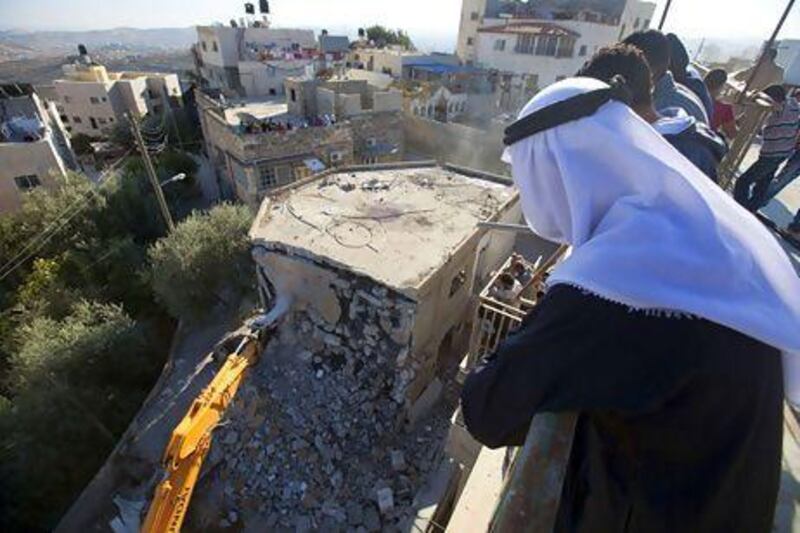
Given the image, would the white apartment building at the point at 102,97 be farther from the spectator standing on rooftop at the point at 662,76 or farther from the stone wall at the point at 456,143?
the spectator standing on rooftop at the point at 662,76

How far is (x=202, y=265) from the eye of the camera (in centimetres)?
1144

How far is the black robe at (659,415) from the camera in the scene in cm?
115

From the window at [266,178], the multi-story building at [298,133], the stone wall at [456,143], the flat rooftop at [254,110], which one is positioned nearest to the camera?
the multi-story building at [298,133]

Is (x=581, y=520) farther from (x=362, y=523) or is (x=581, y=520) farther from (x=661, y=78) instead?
(x=362, y=523)

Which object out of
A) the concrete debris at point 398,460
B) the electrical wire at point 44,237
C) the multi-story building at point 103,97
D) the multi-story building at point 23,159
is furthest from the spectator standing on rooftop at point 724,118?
the multi-story building at point 103,97

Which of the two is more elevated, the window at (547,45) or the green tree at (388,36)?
the window at (547,45)

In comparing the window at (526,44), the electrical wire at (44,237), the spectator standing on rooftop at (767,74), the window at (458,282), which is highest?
the spectator standing on rooftop at (767,74)

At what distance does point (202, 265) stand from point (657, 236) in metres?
11.9

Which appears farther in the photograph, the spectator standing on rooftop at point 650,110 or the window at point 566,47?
the window at point 566,47

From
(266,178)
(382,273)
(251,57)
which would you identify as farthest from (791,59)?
(251,57)

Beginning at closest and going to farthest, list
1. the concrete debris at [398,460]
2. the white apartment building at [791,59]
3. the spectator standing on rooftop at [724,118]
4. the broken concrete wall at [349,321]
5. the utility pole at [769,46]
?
the utility pole at [769,46] → the spectator standing on rooftop at [724,118] → the broken concrete wall at [349,321] → the concrete debris at [398,460] → the white apartment building at [791,59]

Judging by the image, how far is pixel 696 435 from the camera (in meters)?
1.15

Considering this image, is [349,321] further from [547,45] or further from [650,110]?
[547,45]

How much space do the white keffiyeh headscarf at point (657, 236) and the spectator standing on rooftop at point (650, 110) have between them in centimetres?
90
